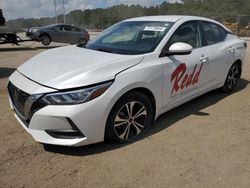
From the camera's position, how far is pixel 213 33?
237 inches

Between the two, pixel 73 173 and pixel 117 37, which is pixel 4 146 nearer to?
pixel 73 173

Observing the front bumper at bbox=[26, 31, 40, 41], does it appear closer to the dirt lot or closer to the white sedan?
the white sedan

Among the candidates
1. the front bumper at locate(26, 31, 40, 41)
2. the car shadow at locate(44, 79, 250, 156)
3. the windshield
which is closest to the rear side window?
the windshield

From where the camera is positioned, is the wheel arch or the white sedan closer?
the white sedan

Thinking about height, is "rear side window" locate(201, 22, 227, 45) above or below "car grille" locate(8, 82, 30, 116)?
above

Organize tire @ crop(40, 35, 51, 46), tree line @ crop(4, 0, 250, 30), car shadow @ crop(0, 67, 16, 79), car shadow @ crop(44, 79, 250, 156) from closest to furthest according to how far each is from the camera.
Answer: car shadow @ crop(44, 79, 250, 156) < car shadow @ crop(0, 67, 16, 79) < tire @ crop(40, 35, 51, 46) < tree line @ crop(4, 0, 250, 30)

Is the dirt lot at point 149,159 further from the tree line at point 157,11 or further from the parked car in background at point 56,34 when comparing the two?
the tree line at point 157,11

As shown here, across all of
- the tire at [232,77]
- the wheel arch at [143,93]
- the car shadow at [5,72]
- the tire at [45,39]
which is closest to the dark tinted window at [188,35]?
the wheel arch at [143,93]

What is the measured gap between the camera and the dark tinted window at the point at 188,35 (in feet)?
16.1

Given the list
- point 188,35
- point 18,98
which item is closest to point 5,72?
point 18,98

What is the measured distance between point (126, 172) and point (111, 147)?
1.98ft

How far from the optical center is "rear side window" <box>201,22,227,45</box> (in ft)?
18.8

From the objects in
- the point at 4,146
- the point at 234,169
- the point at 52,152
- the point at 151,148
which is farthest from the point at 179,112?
the point at 4,146

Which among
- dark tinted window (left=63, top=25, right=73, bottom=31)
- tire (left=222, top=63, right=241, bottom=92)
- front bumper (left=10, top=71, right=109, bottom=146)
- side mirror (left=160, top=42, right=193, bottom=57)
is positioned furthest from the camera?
dark tinted window (left=63, top=25, right=73, bottom=31)
